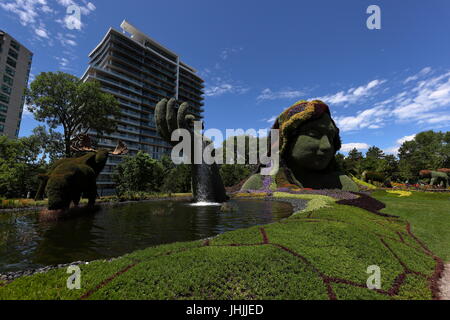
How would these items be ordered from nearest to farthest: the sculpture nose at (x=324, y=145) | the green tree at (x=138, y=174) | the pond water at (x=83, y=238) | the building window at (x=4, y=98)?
the pond water at (x=83, y=238) → the sculpture nose at (x=324, y=145) → the green tree at (x=138, y=174) → the building window at (x=4, y=98)

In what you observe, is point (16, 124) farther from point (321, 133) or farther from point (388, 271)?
point (388, 271)

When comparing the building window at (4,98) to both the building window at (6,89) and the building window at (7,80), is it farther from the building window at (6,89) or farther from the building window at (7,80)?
the building window at (7,80)

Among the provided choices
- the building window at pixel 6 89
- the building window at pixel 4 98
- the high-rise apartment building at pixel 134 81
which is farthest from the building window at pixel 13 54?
the high-rise apartment building at pixel 134 81

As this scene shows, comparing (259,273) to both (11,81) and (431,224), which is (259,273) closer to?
(431,224)

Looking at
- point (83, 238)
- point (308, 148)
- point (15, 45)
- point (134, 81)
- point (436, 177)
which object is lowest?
point (83, 238)

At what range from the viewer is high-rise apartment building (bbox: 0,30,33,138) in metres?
45.1

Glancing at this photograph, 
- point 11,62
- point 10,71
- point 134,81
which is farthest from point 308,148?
point 11,62

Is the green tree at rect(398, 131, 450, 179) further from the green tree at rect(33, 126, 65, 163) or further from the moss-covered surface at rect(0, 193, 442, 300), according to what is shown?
the green tree at rect(33, 126, 65, 163)

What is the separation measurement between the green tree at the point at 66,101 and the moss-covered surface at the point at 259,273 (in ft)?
79.3

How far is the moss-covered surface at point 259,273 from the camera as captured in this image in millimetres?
3182

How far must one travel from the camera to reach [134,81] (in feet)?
196

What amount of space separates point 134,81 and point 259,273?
6750cm

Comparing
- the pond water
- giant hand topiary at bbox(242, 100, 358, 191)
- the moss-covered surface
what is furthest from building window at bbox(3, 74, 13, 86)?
the moss-covered surface
